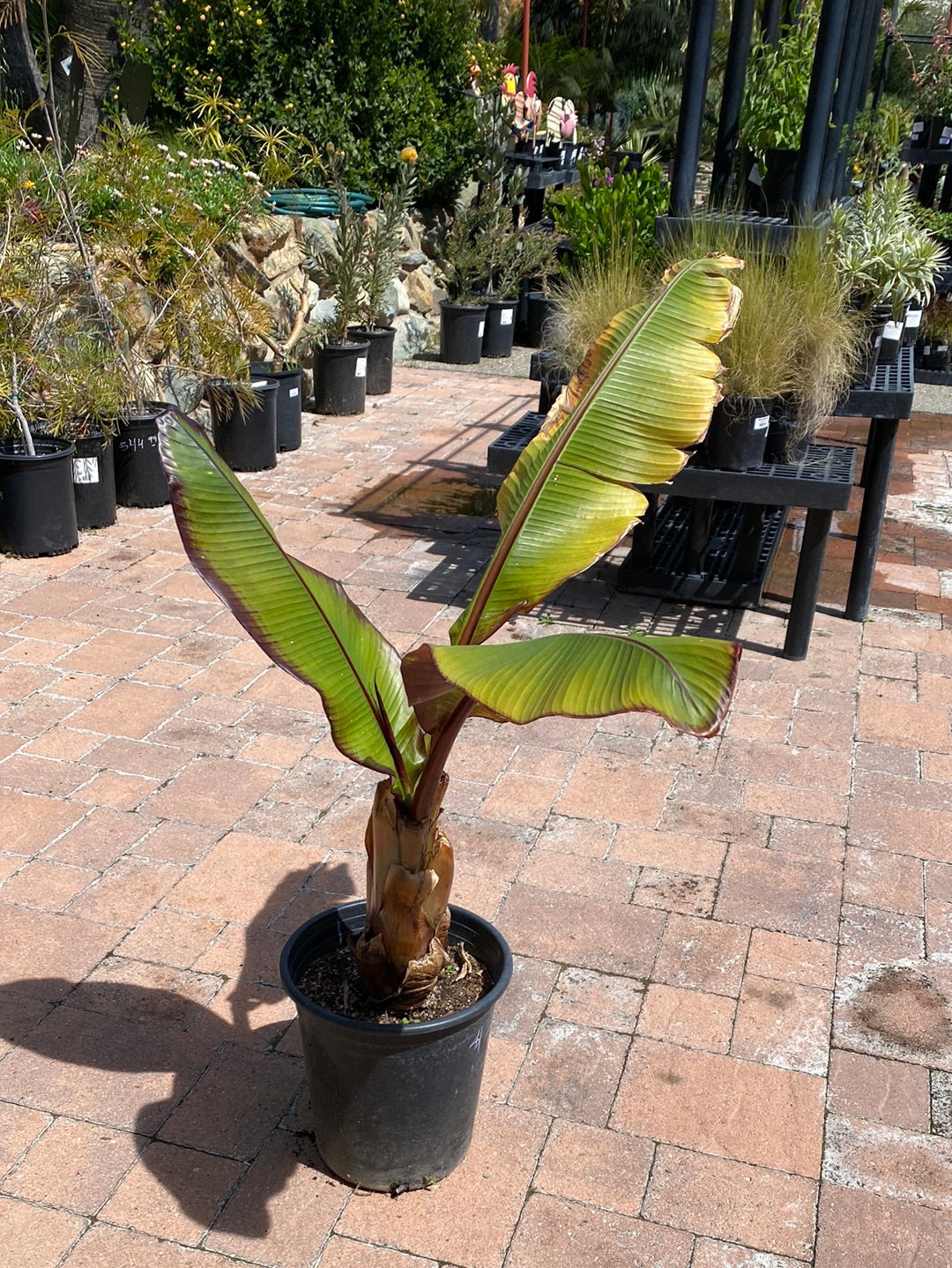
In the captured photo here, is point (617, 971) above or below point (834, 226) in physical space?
below

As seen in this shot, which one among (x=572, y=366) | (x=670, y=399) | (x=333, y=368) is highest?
(x=670, y=399)

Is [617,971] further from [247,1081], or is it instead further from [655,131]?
[655,131]

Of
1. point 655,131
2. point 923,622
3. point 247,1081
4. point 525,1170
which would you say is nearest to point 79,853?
point 247,1081

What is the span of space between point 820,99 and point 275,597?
4374 mm

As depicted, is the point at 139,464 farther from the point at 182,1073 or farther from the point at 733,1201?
the point at 733,1201

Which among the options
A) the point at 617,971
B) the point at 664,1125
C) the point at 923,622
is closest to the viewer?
the point at 664,1125

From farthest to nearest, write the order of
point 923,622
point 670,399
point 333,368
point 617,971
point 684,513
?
1. point 333,368
2. point 684,513
3. point 923,622
4. point 617,971
5. point 670,399

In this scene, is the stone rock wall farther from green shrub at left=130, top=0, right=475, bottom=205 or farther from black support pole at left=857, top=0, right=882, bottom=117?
black support pole at left=857, top=0, right=882, bottom=117

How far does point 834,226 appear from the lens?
6.01 m

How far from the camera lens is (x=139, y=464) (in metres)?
7.13

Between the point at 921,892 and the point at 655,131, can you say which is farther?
the point at 655,131

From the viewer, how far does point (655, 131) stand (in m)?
22.2

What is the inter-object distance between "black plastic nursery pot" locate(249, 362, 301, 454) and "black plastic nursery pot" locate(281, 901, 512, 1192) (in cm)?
599

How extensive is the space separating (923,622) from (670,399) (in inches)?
149
